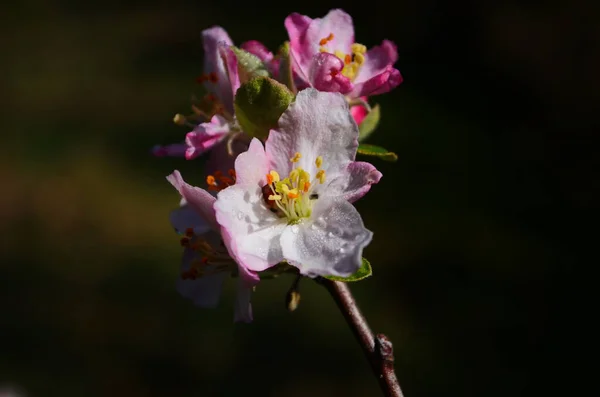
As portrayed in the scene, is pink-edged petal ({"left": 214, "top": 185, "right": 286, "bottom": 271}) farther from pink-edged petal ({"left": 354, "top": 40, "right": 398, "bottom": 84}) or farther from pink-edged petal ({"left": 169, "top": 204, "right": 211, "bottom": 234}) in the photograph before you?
pink-edged petal ({"left": 354, "top": 40, "right": 398, "bottom": 84})

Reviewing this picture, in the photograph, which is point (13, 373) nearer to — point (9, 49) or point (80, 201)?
point (80, 201)

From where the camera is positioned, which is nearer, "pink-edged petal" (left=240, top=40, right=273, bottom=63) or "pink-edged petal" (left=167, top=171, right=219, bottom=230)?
"pink-edged petal" (left=167, top=171, right=219, bottom=230)

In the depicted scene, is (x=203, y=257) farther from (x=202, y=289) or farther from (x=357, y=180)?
(x=357, y=180)

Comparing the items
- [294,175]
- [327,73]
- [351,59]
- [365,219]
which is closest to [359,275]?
[294,175]

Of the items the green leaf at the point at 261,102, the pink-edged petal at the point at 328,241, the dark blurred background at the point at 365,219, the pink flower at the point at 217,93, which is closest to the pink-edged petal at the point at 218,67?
the pink flower at the point at 217,93

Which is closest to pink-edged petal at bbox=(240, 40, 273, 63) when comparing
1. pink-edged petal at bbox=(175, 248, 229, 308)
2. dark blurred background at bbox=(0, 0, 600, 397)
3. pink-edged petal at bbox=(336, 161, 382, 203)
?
pink-edged petal at bbox=(336, 161, 382, 203)

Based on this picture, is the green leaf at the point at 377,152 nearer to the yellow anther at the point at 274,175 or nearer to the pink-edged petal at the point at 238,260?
the yellow anther at the point at 274,175

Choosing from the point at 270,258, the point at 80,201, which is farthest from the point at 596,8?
the point at 270,258
